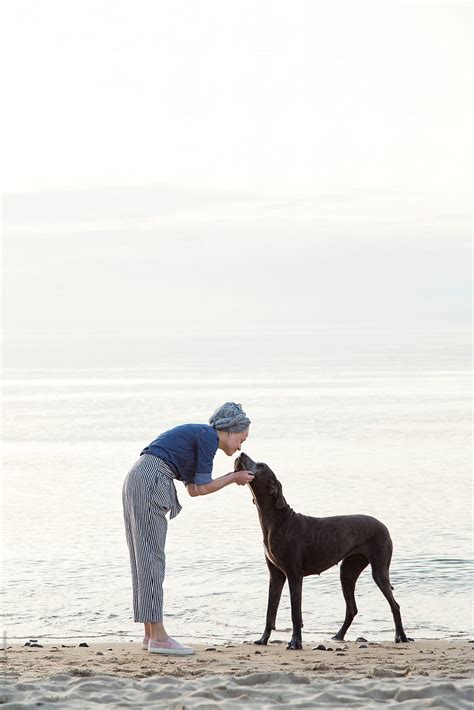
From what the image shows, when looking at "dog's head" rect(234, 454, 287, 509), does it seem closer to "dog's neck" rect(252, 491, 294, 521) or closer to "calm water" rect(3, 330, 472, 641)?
"dog's neck" rect(252, 491, 294, 521)

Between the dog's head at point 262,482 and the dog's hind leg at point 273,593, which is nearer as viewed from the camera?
the dog's head at point 262,482

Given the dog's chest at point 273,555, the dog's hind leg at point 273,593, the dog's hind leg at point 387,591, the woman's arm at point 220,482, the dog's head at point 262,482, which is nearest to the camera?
the woman's arm at point 220,482

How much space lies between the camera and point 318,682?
6.75 metres

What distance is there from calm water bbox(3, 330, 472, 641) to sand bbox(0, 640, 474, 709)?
5.14ft

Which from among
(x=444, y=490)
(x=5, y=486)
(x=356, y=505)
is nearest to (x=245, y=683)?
(x=356, y=505)

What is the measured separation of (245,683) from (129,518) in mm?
1714

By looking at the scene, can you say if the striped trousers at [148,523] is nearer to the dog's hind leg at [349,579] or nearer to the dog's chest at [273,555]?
the dog's chest at [273,555]

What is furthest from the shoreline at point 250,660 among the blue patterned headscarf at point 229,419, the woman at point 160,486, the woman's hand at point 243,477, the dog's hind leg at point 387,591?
the blue patterned headscarf at point 229,419

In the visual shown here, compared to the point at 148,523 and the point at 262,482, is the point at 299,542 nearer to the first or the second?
the point at 262,482

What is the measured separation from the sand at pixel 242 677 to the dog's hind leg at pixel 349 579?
1.46ft

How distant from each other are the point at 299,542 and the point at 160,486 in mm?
1194

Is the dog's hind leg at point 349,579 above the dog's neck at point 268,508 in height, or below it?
below

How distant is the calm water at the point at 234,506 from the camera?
10.7 m

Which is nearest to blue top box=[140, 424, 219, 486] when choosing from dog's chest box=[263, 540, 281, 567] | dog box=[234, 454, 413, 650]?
dog box=[234, 454, 413, 650]
